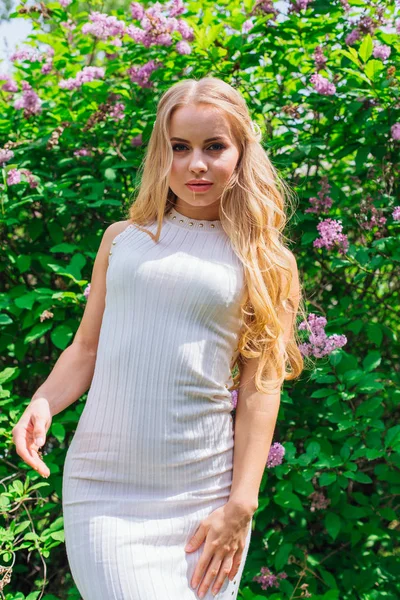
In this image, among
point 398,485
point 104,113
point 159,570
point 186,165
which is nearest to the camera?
point 159,570

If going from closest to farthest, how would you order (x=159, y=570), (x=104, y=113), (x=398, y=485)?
1. (x=159, y=570)
2. (x=398, y=485)
3. (x=104, y=113)

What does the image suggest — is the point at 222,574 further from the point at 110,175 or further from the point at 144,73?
the point at 144,73

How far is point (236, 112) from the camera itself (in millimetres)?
1808

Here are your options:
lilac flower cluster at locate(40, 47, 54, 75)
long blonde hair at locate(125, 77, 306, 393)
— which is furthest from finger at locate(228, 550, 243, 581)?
lilac flower cluster at locate(40, 47, 54, 75)

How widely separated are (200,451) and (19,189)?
1.51 m

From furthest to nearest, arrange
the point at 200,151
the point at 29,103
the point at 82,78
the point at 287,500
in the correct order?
the point at 29,103, the point at 82,78, the point at 287,500, the point at 200,151

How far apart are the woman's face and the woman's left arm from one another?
1.11 ft

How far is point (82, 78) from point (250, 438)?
70.6 inches

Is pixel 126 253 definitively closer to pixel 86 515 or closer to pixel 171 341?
pixel 171 341

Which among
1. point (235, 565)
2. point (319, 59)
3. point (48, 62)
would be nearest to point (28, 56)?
point (48, 62)

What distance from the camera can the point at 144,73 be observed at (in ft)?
9.58

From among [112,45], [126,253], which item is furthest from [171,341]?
[112,45]

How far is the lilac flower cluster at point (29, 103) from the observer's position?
120 inches

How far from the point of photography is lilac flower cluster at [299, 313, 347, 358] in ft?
7.84
